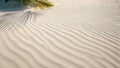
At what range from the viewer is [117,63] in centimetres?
235

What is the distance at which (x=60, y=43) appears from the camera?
283 cm

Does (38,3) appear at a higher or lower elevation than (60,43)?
higher

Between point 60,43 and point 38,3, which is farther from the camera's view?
point 38,3

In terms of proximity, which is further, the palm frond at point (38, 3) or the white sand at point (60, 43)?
the palm frond at point (38, 3)

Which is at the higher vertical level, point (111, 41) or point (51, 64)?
point (111, 41)

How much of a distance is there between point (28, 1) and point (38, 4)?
63cm

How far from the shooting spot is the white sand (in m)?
2.29

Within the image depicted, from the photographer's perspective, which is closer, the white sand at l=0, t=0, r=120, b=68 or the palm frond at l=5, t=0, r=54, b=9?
the white sand at l=0, t=0, r=120, b=68

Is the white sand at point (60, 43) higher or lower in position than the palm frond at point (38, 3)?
lower

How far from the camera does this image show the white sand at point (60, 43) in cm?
229

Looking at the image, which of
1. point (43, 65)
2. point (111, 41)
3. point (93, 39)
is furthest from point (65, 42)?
point (111, 41)

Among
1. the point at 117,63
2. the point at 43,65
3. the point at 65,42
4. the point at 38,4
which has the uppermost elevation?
the point at 38,4

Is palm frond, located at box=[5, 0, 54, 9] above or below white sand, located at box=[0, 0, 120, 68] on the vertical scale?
above

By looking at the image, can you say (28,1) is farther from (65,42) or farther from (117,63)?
(117,63)
